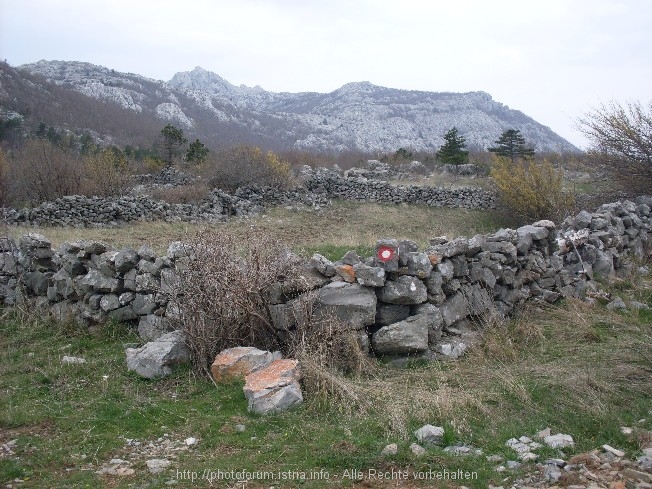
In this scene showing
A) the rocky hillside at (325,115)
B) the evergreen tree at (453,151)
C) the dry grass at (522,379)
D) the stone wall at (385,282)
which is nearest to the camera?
the dry grass at (522,379)

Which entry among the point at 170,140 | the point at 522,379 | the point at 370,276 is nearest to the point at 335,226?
the point at 370,276

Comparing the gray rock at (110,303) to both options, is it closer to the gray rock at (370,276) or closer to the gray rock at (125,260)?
the gray rock at (125,260)

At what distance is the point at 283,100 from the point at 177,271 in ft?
460

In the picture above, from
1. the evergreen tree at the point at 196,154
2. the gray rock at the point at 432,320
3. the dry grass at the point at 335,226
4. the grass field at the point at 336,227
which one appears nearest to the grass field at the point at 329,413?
the gray rock at the point at 432,320

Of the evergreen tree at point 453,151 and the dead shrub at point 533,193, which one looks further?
the evergreen tree at point 453,151

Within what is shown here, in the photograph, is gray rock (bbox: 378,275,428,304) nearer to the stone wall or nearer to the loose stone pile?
the stone wall

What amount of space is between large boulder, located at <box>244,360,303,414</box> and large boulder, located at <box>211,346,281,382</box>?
0.21 metres

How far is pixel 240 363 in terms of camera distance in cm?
607

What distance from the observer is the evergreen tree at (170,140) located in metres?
33.6

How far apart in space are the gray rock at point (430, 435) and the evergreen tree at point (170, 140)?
104 feet

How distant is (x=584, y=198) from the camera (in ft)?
60.0

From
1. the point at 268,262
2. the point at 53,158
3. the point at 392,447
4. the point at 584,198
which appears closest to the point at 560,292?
the point at 268,262

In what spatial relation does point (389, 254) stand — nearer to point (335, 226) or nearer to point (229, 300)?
point (229, 300)

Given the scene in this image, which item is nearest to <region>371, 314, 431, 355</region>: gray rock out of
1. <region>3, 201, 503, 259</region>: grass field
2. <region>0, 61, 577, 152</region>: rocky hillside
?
<region>3, 201, 503, 259</region>: grass field
